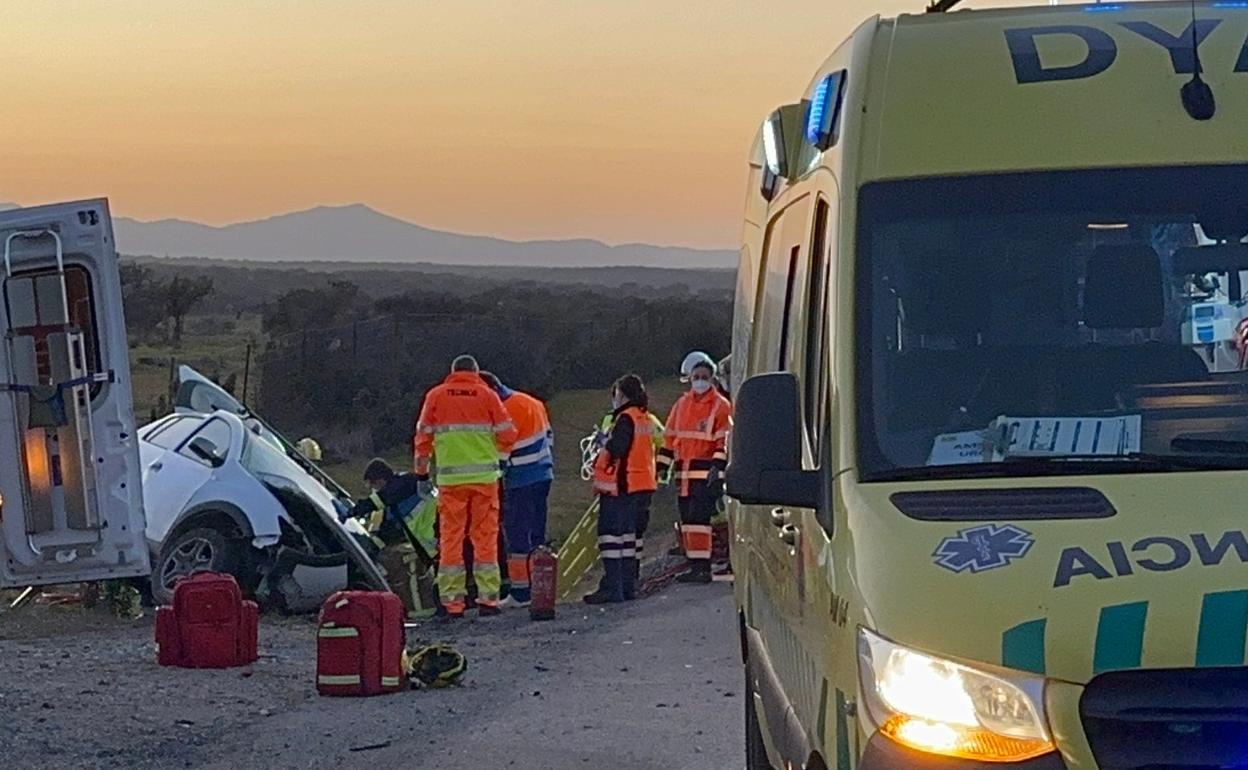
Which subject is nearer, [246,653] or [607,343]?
[246,653]

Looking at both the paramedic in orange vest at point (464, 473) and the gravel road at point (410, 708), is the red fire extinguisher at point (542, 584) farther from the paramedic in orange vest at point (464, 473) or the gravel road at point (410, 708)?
the paramedic in orange vest at point (464, 473)

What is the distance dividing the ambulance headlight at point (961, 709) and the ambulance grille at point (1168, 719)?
0.38 ft

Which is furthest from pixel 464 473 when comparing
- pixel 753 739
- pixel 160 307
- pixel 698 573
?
pixel 160 307

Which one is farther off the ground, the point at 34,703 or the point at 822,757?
the point at 822,757

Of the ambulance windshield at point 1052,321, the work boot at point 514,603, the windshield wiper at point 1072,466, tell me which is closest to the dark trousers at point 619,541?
the work boot at point 514,603

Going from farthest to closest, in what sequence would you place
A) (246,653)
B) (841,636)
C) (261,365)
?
(261,365) < (246,653) < (841,636)

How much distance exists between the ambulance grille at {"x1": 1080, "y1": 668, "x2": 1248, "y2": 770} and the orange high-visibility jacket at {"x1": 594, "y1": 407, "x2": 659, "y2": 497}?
38.2 feet

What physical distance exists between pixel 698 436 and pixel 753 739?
8.80m

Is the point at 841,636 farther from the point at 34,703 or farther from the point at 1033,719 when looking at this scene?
the point at 34,703

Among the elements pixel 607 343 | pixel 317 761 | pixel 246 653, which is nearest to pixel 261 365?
pixel 607 343

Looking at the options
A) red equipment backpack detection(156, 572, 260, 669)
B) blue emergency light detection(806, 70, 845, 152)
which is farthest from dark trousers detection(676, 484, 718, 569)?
blue emergency light detection(806, 70, 845, 152)

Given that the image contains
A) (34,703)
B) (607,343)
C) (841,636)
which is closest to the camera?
(841,636)

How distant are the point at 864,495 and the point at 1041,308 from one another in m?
0.74

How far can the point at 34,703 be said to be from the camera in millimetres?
10852
